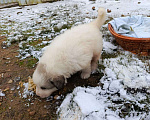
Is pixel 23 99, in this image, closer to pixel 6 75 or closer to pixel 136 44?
pixel 6 75

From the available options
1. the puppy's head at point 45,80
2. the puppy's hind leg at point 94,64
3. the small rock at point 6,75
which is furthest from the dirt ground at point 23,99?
the puppy's head at point 45,80

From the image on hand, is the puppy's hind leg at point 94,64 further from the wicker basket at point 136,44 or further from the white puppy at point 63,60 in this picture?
the wicker basket at point 136,44

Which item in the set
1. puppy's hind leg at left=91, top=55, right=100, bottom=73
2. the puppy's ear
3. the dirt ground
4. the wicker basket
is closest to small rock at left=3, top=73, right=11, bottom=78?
the dirt ground

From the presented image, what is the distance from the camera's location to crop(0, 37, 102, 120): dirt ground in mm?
2307

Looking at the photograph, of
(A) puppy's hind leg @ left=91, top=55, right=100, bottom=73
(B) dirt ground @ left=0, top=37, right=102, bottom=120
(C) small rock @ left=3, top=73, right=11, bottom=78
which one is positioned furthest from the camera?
Result: (C) small rock @ left=3, top=73, right=11, bottom=78

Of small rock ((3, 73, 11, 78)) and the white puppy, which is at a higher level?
the white puppy

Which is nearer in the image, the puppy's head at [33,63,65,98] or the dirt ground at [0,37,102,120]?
the puppy's head at [33,63,65,98]

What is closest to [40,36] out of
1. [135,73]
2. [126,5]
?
[135,73]

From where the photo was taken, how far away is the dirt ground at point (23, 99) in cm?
231

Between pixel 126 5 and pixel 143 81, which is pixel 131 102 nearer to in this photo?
pixel 143 81

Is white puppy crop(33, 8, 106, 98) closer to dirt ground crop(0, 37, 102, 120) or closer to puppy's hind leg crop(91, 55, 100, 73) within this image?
dirt ground crop(0, 37, 102, 120)

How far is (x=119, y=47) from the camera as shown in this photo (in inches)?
147

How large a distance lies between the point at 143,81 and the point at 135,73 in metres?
0.26

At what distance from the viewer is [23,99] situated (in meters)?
2.57
